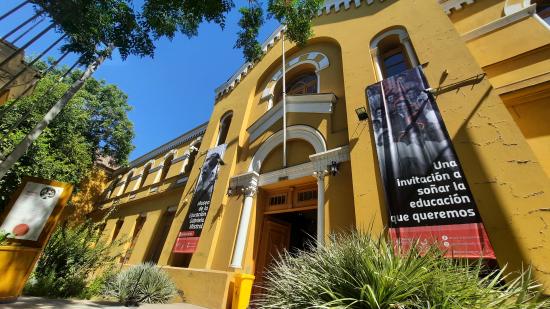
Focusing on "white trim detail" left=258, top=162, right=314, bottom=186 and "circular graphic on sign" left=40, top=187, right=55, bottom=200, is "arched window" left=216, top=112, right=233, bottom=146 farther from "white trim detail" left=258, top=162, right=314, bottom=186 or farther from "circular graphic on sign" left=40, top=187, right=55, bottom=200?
"circular graphic on sign" left=40, top=187, right=55, bottom=200

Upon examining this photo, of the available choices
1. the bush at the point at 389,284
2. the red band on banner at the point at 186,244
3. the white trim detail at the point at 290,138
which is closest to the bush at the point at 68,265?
the red band on banner at the point at 186,244

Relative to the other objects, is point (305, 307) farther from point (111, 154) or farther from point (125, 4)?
point (111, 154)

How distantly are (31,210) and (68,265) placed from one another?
194 cm

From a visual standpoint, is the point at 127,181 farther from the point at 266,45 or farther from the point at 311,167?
the point at 311,167

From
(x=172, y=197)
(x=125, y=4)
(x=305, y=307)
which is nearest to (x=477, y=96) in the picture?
(x=305, y=307)

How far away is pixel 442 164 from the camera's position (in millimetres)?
4719

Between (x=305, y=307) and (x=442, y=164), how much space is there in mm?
3588

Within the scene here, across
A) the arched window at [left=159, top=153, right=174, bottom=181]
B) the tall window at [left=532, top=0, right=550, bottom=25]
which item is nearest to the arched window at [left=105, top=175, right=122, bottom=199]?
the arched window at [left=159, top=153, right=174, bottom=181]

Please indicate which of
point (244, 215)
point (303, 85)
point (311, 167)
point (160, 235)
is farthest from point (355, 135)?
point (160, 235)

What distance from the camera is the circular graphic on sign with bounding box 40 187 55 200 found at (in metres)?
6.01

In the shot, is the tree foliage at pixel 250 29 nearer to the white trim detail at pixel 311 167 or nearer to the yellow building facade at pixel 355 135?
the yellow building facade at pixel 355 135

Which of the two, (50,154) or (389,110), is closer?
(389,110)

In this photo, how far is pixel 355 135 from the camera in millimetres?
6348

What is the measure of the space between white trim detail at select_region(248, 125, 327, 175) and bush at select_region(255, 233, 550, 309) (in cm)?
421
